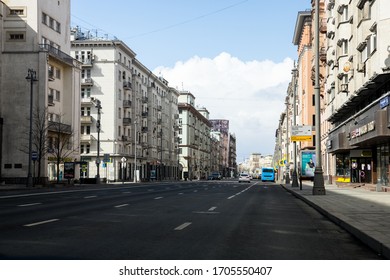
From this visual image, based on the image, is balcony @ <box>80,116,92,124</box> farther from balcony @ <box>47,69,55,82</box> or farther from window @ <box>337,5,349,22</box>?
window @ <box>337,5,349,22</box>

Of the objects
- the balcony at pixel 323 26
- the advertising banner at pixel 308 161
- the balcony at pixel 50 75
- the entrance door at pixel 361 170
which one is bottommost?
the entrance door at pixel 361 170

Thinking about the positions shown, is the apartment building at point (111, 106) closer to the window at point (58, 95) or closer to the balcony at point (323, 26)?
the window at point (58, 95)

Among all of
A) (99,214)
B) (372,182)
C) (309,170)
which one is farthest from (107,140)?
(99,214)

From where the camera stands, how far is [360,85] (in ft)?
121

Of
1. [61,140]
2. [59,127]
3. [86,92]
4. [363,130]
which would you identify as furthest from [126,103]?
[363,130]

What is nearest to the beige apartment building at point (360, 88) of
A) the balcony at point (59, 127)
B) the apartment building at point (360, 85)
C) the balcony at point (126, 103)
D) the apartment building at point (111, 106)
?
the apartment building at point (360, 85)

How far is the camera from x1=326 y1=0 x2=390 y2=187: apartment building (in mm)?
29750

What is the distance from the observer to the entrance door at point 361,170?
1635 inches

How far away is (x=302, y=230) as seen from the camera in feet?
39.7

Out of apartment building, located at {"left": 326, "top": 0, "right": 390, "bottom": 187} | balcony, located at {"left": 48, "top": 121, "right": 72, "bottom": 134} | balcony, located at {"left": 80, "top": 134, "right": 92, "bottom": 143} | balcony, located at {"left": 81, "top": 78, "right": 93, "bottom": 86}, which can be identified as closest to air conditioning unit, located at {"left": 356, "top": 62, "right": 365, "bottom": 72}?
apartment building, located at {"left": 326, "top": 0, "right": 390, "bottom": 187}

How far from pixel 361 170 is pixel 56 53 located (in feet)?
120

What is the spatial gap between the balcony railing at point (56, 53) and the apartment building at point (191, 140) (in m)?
65.5

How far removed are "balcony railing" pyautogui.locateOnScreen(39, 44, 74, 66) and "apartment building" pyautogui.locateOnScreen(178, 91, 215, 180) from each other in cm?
6548

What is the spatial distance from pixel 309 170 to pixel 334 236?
209ft
